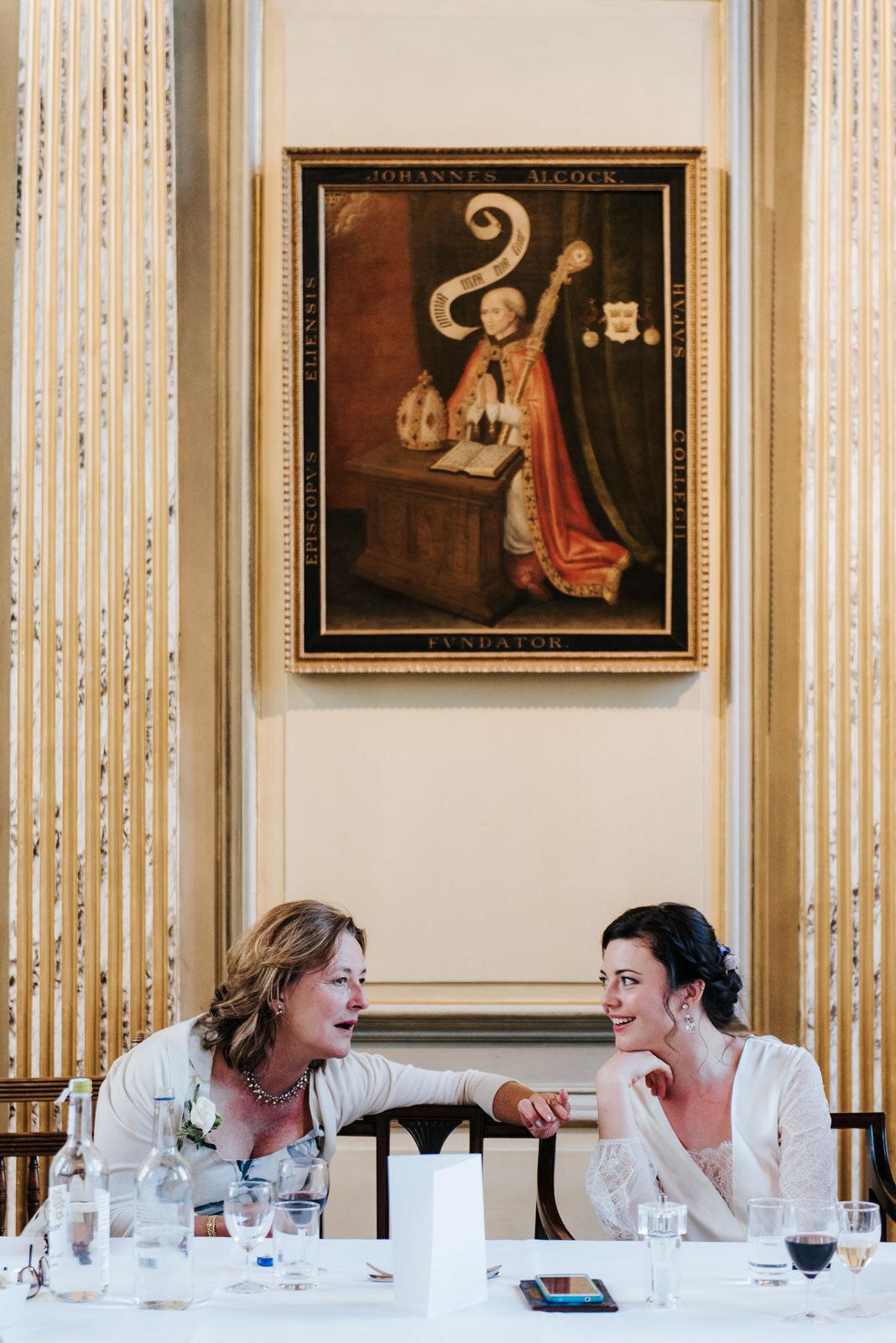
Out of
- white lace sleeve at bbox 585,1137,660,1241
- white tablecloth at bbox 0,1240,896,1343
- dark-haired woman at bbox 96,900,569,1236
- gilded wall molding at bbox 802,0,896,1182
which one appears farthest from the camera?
gilded wall molding at bbox 802,0,896,1182

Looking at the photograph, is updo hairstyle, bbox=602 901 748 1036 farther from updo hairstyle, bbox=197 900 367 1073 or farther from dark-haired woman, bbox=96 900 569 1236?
updo hairstyle, bbox=197 900 367 1073

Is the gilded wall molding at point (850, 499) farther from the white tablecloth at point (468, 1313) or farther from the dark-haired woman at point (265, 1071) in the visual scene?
the white tablecloth at point (468, 1313)

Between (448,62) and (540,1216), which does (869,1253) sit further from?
(448,62)

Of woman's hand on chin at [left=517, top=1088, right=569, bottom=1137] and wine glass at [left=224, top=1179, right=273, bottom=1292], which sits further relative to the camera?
woman's hand on chin at [left=517, top=1088, right=569, bottom=1137]

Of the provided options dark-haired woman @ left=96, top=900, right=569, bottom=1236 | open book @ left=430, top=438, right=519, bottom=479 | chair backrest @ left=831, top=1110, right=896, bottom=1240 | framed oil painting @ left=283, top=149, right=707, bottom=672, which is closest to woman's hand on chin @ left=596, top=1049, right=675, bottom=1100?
dark-haired woman @ left=96, top=900, right=569, bottom=1236

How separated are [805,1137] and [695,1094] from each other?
24cm

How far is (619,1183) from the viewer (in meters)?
2.24

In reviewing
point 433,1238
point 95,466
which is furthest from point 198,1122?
point 95,466

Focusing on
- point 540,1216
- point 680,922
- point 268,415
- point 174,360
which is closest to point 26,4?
point 174,360

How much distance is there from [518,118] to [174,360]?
1.22 metres

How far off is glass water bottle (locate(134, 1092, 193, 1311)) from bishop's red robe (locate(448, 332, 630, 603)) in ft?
6.83

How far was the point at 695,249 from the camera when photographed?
3.53m

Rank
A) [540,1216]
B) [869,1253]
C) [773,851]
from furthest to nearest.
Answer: [773,851] < [540,1216] < [869,1253]

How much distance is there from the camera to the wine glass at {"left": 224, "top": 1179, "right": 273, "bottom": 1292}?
5.62 ft
